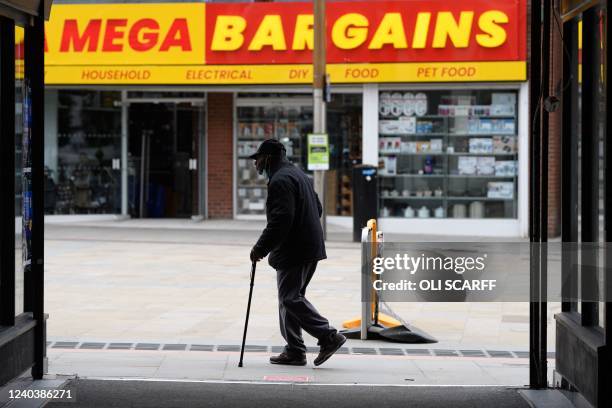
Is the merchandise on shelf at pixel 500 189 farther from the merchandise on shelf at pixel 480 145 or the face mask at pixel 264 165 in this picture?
the face mask at pixel 264 165

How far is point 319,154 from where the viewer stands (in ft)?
61.2

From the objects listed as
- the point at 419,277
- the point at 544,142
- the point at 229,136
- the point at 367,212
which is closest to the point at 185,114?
the point at 229,136

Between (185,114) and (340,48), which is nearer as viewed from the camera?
(340,48)

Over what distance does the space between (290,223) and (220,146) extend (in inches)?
578

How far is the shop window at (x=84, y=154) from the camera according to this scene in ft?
Answer: 73.1

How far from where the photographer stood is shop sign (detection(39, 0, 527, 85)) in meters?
20.1

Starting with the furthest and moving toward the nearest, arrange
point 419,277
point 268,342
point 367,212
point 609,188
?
point 367,212 < point 419,277 < point 268,342 < point 609,188

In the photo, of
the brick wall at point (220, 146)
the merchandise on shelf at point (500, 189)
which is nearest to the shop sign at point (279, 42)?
the brick wall at point (220, 146)

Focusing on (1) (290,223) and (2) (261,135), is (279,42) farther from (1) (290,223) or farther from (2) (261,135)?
(1) (290,223)

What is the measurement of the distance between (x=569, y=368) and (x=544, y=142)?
1509 millimetres

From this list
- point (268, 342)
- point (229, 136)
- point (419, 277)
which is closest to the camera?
point (268, 342)

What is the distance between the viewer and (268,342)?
970cm

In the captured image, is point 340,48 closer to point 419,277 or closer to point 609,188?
point 419,277

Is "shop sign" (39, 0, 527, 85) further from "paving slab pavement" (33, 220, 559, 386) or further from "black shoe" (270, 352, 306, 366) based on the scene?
"black shoe" (270, 352, 306, 366)
